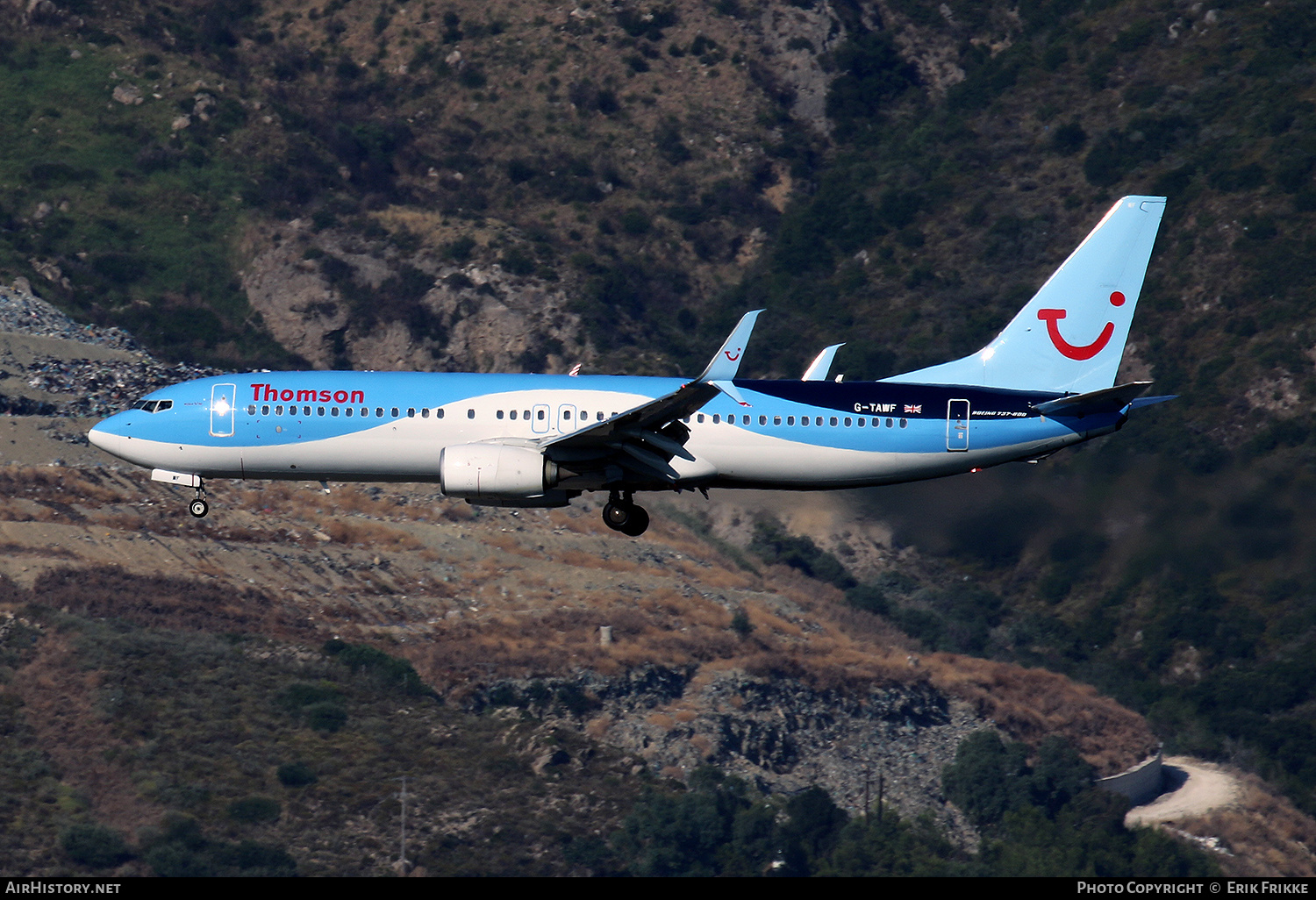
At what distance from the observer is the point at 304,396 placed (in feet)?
147

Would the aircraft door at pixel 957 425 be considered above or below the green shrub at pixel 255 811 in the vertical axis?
above

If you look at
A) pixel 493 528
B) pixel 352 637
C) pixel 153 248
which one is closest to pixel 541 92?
pixel 153 248

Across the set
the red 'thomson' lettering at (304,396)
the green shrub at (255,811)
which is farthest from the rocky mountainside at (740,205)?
the red 'thomson' lettering at (304,396)

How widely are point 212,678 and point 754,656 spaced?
30784 mm

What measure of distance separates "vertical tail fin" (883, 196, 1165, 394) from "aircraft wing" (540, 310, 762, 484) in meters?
7.65

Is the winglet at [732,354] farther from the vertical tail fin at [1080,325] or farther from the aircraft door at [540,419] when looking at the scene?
the vertical tail fin at [1080,325]

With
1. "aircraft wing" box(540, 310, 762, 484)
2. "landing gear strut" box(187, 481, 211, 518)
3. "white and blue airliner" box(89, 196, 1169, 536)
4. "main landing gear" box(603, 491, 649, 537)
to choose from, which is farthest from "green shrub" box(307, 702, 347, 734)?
"aircraft wing" box(540, 310, 762, 484)

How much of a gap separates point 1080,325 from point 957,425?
18.9 ft

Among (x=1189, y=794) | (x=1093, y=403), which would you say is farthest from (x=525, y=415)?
(x=1189, y=794)

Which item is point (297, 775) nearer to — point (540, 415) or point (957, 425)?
point (540, 415)

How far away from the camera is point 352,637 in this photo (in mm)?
90000

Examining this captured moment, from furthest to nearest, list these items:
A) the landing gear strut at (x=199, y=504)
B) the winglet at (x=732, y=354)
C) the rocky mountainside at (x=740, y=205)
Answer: the rocky mountainside at (x=740, y=205) → the landing gear strut at (x=199, y=504) → the winglet at (x=732, y=354)

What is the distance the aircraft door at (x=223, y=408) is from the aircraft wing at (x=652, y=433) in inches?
340

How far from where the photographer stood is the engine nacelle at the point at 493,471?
4250cm
